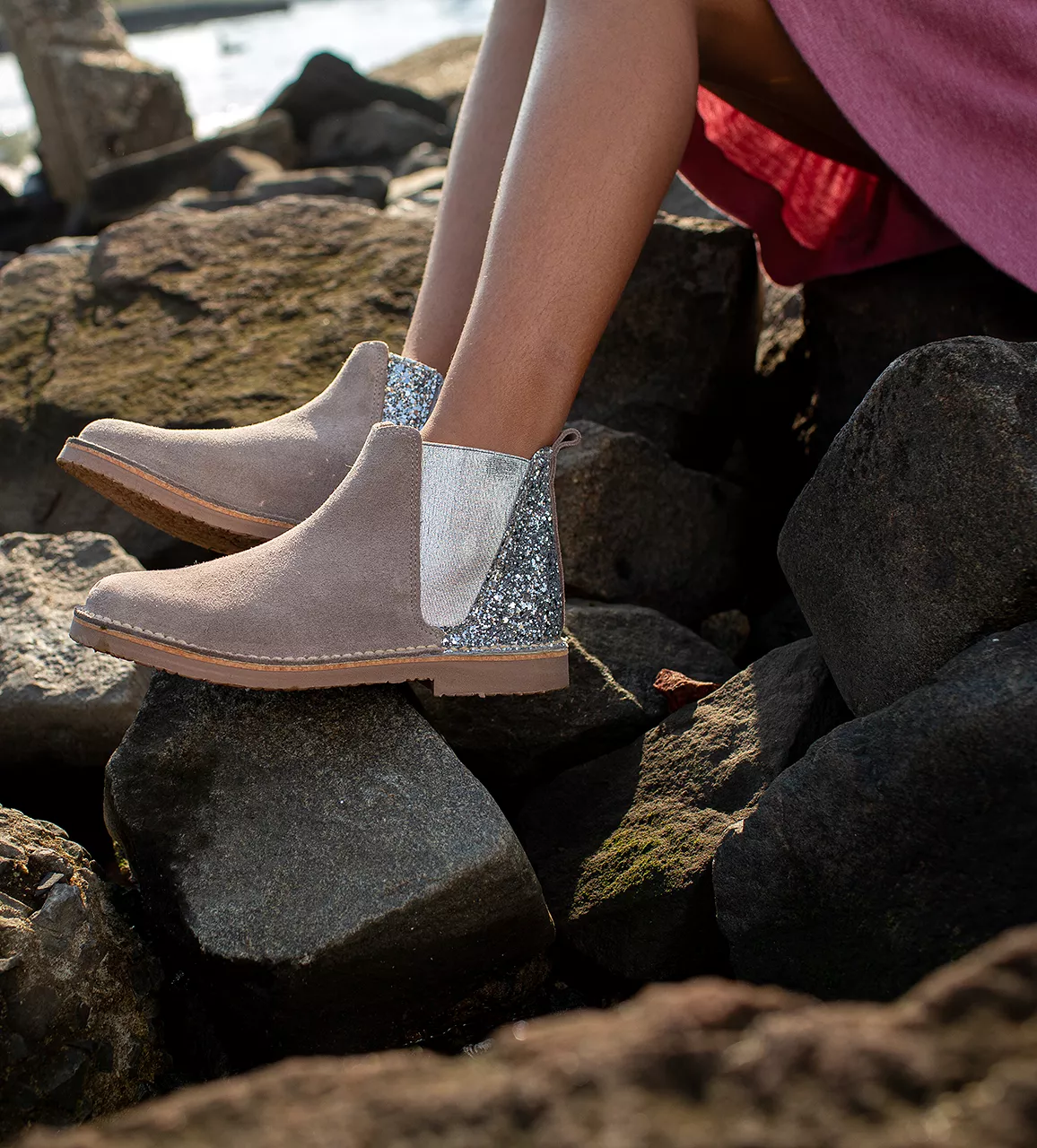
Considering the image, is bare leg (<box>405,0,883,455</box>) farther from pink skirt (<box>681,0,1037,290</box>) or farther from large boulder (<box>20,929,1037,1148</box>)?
large boulder (<box>20,929,1037,1148</box>)

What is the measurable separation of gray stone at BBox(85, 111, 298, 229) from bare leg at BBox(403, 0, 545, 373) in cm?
652

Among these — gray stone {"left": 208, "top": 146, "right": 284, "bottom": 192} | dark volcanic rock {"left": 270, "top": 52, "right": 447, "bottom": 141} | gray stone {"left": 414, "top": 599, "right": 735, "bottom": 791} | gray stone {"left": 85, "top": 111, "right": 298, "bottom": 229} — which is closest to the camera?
gray stone {"left": 414, "top": 599, "right": 735, "bottom": 791}

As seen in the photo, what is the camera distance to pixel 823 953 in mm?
1109

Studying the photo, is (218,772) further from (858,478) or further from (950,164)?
(950,164)

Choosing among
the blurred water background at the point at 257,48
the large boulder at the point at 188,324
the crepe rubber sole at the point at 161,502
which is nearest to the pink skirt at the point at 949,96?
the large boulder at the point at 188,324

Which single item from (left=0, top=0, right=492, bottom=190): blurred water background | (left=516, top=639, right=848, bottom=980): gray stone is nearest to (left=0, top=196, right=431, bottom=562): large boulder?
(left=516, top=639, right=848, bottom=980): gray stone

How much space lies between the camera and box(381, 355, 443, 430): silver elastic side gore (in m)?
1.62

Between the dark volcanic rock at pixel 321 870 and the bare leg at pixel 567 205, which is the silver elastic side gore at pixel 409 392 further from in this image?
the dark volcanic rock at pixel 321 870

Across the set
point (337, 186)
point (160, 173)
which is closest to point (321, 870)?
point (337, 186)

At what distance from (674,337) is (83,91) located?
8147 millimetres

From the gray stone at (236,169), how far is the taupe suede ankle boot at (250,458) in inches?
222

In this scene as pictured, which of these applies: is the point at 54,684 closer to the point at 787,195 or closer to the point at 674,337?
the point at 674,337

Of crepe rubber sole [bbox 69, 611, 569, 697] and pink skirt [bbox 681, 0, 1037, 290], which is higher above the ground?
pink skirt [bbox 681, 0, 1037, 290]

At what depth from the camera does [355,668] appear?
133cm
